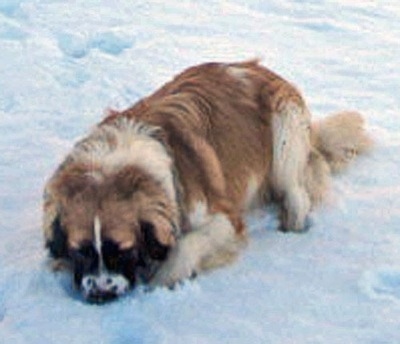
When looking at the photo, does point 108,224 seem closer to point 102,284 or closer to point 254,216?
point 102,284

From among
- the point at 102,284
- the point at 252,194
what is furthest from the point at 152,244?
the point at 252,194

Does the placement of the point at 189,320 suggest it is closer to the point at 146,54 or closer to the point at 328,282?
the point at 328,282

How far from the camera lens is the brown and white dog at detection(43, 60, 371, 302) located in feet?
14.5

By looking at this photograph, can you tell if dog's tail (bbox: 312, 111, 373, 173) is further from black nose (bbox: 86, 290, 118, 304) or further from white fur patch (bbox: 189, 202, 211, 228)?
black nose (bbox: 86, 290, 118, 304)

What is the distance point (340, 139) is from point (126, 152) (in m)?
1.96

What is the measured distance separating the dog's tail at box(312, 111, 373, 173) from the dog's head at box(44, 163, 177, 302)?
1.79 m

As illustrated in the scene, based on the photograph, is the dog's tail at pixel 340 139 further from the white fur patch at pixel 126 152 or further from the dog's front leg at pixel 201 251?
the white fur patch at pixel 126 152

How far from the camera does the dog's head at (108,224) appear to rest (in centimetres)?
436

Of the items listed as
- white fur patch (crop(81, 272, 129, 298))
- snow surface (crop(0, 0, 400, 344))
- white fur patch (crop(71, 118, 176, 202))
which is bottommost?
snow surface (crop(0, 0, 400, 344))

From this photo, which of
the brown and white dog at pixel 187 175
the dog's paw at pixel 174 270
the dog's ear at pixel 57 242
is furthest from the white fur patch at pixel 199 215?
the dog's ear at pixel 57 242

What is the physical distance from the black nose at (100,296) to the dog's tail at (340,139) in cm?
210

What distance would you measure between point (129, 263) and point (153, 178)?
43cm

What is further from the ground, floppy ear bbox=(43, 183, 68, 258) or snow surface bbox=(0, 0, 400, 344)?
floppy ear bbox=(43, 183, 68, 258)

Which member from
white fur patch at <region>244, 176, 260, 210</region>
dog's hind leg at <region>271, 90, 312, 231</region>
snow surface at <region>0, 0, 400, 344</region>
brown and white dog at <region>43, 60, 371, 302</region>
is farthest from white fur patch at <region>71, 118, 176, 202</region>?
dog's hind leg at <region>271, 90, 312, 231</region>
